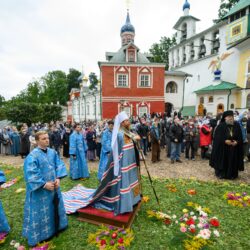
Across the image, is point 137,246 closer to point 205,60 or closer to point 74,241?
point 74,241

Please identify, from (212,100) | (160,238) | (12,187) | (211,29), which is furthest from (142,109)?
A: (160,238)

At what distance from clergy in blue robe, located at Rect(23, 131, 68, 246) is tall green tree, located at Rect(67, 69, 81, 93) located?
198ft

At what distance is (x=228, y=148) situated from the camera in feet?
19.6

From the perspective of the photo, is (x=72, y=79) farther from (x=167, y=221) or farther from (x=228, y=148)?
(x=167, y=221)

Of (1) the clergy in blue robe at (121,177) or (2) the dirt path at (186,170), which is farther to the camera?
(2) the dirt path at (186,170)

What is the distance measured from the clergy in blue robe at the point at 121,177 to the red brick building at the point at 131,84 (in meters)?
19.5

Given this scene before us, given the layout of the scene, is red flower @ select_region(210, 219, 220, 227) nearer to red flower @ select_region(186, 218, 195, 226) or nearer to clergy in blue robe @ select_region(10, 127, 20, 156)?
→ red flower @ select_region(186, 218, 195, 226)

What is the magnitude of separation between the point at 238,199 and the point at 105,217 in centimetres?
352

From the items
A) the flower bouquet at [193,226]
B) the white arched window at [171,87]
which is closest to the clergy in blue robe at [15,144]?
the flower bouquet at [193,226]

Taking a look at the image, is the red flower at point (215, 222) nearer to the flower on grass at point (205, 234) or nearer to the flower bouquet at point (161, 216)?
the flower on grass at point (205, 234)

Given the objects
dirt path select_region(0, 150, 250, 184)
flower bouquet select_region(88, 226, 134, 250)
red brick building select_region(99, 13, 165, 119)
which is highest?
red brick building select_region(99, 13, 165, 119)

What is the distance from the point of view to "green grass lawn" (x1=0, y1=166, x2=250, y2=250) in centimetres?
313

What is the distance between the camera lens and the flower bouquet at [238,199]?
4.34m

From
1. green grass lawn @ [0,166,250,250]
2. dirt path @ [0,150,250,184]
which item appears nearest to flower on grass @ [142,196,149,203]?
green grass lawn @ [0,166,250,250]
